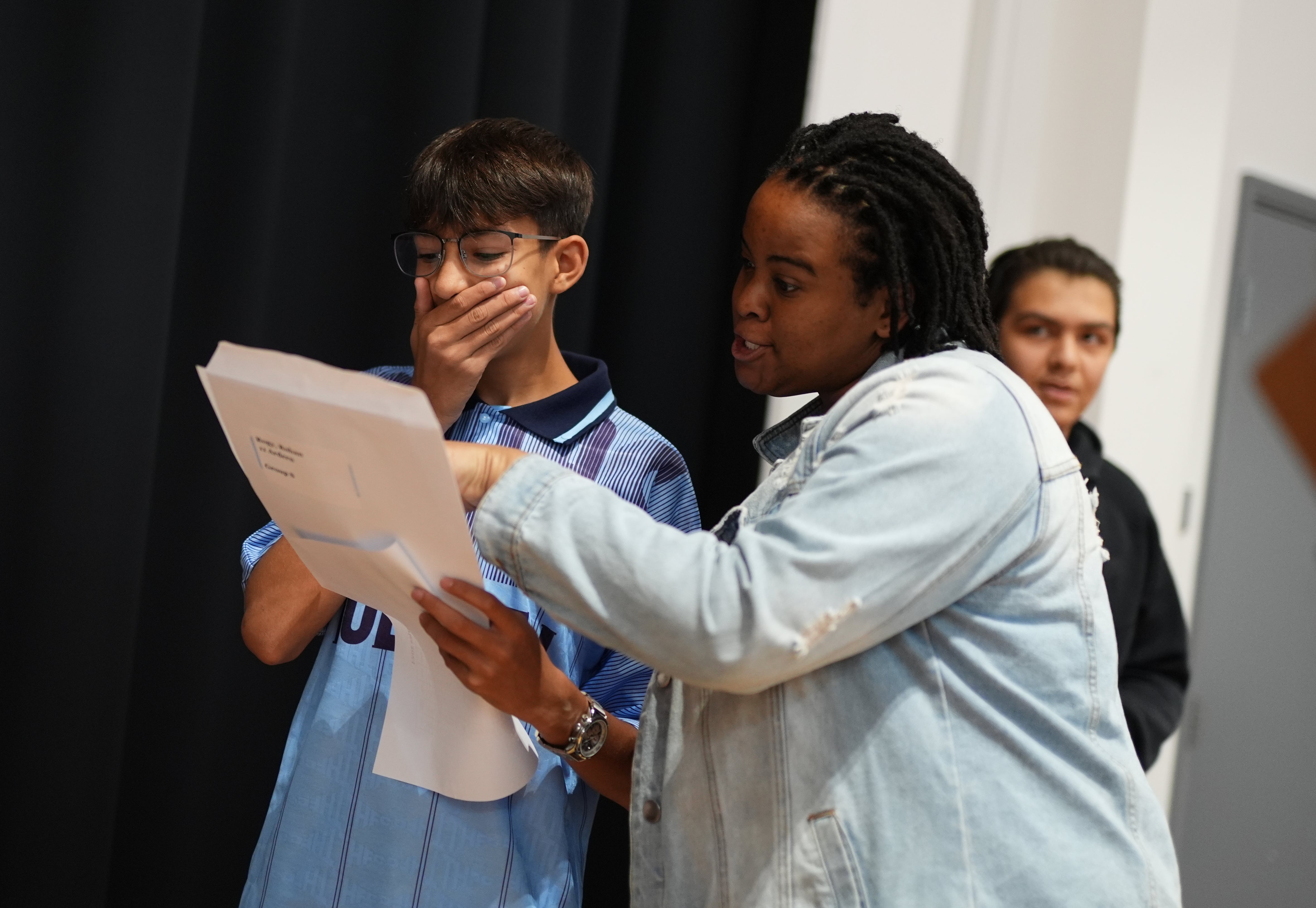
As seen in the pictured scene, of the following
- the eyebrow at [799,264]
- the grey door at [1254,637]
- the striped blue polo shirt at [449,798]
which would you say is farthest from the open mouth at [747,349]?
the grey door at [1254,637]

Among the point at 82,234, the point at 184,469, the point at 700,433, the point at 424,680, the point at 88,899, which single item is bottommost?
the point at 88,899

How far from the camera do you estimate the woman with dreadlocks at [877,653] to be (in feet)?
2.87

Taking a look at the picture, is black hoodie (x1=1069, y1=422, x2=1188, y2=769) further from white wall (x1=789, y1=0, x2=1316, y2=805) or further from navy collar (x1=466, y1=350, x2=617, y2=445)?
navy collar (x1=466, y1=350, x2=617, y2=445)

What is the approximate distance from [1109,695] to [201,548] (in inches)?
51.5

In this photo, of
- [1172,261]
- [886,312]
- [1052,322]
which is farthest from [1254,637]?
[886,312]

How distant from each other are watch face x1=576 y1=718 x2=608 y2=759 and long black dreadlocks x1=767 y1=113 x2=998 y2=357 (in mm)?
479

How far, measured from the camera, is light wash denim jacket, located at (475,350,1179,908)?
2.87ft

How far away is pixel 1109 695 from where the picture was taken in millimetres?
986

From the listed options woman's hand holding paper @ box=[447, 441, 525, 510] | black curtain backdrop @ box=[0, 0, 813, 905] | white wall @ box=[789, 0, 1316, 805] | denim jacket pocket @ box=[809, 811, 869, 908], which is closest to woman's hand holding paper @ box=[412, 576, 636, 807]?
woman's hand holding paper @ box=[447, 441, 525, 510]

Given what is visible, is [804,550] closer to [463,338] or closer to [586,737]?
[586,737]

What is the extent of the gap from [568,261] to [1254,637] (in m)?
2.71

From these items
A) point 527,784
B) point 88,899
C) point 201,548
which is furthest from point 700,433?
point 88,899

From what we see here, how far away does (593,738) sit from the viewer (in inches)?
45.4

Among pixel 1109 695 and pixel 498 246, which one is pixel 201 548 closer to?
pixel 498 246
